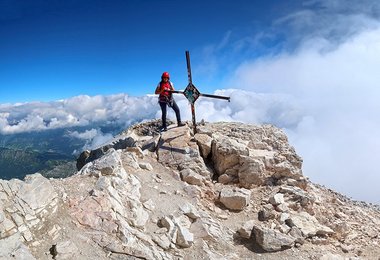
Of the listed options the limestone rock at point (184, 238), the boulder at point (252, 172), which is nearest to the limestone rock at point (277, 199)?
the boulder at point (252, 172)

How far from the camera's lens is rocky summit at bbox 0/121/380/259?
40.7 ft

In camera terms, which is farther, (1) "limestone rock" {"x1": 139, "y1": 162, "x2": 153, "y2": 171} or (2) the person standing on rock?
(2) the person standing on rock

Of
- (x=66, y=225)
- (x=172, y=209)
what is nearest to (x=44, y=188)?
(x=66, y=225)

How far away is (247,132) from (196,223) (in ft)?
32.6

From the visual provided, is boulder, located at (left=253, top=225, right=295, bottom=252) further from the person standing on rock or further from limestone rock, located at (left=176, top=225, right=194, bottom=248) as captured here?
the person standing on rock

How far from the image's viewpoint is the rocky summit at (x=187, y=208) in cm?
1241

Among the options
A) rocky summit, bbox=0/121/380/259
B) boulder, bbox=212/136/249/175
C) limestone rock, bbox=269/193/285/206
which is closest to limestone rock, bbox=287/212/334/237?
rocky summit, bbox=0/121/380/259

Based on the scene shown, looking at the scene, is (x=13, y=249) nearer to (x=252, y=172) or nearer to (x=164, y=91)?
(x=252, y=172)

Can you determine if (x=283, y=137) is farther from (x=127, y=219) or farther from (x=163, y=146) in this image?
(x=127, y=219)

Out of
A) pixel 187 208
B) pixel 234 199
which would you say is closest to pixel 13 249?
pixel 187 208

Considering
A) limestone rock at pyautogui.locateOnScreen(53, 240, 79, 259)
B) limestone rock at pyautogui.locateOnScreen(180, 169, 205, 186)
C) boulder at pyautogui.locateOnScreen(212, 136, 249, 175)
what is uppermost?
boulder at pyautogui.locateOnScreen(212, 136, 249, 175)

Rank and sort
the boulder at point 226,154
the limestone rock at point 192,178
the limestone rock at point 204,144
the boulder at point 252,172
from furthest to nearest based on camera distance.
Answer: the limestone rock at point 204,144 → the boulder at point 226,154 → the boulder at point 252,172 → the limestone rock at point 192,178

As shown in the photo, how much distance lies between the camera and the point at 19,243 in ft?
36.4

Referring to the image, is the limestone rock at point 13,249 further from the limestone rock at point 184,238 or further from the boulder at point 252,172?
the boulder at point 252,172
